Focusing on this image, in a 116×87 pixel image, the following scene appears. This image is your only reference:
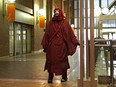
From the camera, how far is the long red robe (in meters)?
5.54

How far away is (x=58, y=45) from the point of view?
18.2 ft

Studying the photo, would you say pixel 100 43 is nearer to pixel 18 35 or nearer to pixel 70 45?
pixel 70 45

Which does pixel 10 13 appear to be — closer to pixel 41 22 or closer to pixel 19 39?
pixel 19 39

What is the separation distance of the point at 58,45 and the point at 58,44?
2 centimetres

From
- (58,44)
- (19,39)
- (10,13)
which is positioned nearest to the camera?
(58,44)

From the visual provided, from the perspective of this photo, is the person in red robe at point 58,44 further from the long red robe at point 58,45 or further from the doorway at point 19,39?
the doorway at point 19,39

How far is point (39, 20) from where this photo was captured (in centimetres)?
2005

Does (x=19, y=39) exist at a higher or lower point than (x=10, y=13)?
lower

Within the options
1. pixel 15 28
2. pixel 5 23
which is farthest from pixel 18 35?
pixel 5 23

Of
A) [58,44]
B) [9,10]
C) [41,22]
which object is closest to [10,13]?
[9,10]

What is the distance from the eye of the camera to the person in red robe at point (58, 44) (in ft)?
18.2

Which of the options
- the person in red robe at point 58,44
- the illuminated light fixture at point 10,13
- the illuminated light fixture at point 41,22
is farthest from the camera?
the illuminated light fixture at point 41,22

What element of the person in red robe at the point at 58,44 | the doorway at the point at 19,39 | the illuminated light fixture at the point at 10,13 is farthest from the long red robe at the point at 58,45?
the doorway at the point at 19,39

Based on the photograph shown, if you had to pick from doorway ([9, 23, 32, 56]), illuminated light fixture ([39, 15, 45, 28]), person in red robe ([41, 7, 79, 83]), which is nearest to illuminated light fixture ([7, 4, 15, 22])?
doorway ([9, 23, 32, 56])
